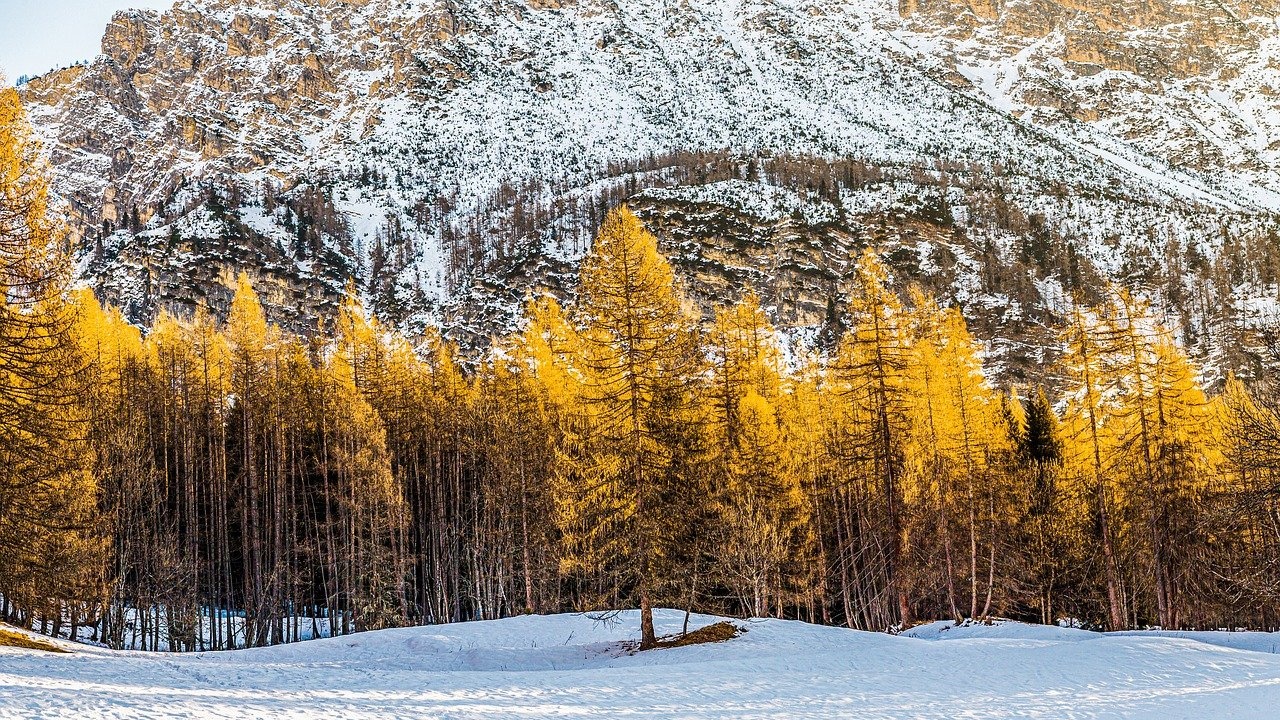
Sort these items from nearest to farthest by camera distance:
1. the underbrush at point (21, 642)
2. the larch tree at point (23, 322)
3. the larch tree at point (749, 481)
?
the underbrush at point (21, 642) < the larch tree at point (23, 322) < the larch tree at point (749, 481)

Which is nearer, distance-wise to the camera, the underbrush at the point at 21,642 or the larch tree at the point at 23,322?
the underbrush at the point at 21,642

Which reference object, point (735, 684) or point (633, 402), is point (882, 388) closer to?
point (633, 402)

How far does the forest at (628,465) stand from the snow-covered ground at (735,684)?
8.78ft

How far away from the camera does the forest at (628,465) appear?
62.2 feet

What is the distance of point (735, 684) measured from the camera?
12.3m

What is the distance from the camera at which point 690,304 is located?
12006 centimetres

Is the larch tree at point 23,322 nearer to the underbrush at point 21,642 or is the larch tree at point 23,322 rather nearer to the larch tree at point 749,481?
the underbrush at point 21,642

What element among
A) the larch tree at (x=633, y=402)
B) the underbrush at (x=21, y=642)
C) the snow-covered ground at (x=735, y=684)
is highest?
the larch tree at (x=633, y=402)

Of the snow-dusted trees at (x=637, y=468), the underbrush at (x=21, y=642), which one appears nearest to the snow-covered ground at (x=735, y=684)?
the underbrush at (x=21, y=642)

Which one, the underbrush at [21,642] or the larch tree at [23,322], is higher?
the larch tree at [23,322]

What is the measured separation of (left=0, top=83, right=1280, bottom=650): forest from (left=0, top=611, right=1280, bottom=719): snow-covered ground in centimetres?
267

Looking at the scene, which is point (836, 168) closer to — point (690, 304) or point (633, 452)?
point (690, 304)

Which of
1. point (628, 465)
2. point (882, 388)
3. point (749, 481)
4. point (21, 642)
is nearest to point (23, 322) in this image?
point (21, 642)

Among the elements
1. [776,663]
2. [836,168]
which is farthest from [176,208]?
[776,663]
